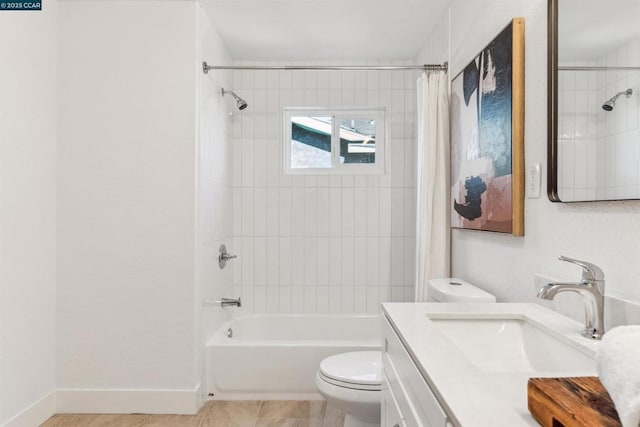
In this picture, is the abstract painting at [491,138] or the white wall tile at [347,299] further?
the white wall tile at [347,299]

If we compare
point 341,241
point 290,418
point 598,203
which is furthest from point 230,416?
point 598,203

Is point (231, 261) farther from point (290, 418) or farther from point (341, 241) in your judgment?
point (290, 418)

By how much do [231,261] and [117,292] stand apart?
0.97 meters

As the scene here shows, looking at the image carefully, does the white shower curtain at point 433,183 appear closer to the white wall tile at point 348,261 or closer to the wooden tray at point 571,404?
the white wall tile at point 348,261

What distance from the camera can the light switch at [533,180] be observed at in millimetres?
1439

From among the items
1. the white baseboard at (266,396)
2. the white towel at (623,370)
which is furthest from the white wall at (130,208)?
the white towel at (623,370)

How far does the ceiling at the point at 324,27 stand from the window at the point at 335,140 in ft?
1.41

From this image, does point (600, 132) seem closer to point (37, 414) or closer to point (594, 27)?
point (594, 27)

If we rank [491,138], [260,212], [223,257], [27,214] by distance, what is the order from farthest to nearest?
[260,212] < [223,257] < [27,214] < [491,138]

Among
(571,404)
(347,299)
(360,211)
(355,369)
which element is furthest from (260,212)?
(571,404)

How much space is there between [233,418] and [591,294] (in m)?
1.88

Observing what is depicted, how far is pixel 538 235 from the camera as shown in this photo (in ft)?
4.73

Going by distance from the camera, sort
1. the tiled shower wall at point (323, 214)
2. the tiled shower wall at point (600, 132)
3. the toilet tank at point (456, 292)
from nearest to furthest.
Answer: the tiled shower wall at point (600, 132)
the toilet tank at point (456, 292)
the tiled shower wall at point (323, 214)
